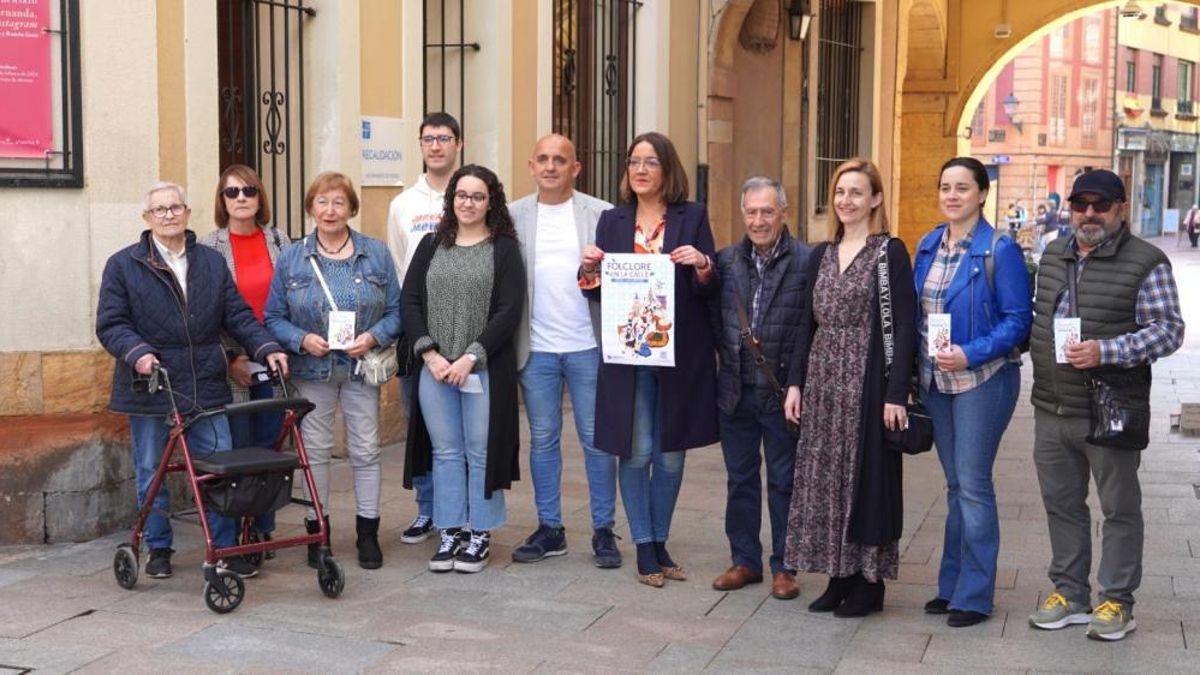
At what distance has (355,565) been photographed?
692 cm

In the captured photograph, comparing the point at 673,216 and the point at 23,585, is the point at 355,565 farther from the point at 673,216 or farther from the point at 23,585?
the point at 673,216

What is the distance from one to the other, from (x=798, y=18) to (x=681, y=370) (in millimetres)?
10056

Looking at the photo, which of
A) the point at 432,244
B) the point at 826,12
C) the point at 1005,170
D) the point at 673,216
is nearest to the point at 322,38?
the point at 432,244

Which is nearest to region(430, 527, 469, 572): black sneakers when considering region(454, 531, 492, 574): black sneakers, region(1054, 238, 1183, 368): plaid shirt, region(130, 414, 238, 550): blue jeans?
region(454, 531, 492, 574): black sneakers

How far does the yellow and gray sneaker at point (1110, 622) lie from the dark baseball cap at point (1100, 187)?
4.78 ft

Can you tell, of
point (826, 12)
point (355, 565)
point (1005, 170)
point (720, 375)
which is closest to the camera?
point (720, 375)

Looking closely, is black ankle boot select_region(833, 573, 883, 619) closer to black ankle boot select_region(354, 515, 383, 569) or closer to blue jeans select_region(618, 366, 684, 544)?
blue jeans select_region(618, 366, 684, 544)

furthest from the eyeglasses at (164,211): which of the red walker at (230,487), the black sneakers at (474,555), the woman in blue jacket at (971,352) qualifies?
the woman in blue jacket at (971,352)

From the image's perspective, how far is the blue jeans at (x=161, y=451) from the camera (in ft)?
21.6

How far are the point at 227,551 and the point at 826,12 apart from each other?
13.1 meters

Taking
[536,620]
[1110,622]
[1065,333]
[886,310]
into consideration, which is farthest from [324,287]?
[1110,622]

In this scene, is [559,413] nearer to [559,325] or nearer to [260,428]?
[559,325]

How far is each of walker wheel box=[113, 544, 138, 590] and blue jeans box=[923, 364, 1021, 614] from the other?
10.3 ft

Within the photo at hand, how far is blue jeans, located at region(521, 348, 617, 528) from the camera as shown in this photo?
269 inches
